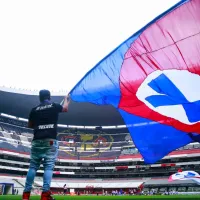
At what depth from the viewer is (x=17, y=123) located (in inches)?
2343

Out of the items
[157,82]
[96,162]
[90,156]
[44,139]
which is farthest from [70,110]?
[44,139]

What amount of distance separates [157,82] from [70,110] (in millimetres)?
52803

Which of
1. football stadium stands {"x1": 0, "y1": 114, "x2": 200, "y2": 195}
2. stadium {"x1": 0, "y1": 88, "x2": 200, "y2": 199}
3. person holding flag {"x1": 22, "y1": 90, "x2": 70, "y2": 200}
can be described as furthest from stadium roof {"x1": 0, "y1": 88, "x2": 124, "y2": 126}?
person holding flag {"x1": 22, "y1": 90, "x2": 70, "y2": 200}

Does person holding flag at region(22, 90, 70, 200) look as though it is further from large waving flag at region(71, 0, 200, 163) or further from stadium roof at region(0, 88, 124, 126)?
stadium roof at region(0, 88, 124, 126)

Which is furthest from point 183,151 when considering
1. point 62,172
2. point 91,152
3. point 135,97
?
point 135,97

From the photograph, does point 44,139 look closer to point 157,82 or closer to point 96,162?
point 157,82

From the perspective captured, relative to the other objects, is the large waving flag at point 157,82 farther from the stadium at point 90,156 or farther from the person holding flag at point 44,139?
the stadium at point 90,156

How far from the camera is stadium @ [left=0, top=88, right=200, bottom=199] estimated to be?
5116cm

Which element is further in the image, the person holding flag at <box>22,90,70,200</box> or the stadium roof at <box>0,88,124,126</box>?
the stadium roof at <box>0,88,124,126</box>

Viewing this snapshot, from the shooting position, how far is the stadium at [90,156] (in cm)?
5116

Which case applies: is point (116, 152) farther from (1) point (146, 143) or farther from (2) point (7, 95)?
(1) point (146, 143)

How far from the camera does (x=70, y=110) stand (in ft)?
193

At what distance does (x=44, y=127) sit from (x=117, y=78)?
2647 millimetres

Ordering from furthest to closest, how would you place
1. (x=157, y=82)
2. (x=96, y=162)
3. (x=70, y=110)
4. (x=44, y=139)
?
(x=70, y=110) → (x=96, y=162) → (x=157, y=82) → (x=44, y=139)
